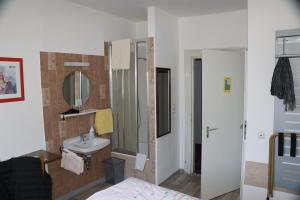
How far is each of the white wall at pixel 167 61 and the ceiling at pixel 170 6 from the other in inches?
6.3

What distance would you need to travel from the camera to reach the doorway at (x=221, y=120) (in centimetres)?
312

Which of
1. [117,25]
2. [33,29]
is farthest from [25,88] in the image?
[117,25]

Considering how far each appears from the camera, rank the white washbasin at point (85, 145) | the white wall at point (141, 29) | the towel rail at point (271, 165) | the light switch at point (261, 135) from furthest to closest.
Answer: the white wall at point (141, 29)
the white washbasin at point (85, 145)
the light switch at point (261, 135)
the towel rail at point (271, 165)

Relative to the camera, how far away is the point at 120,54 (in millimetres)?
3484

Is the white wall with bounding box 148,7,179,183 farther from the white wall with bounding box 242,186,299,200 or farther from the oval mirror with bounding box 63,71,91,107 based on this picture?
the white wall with bounding box 242,186,299,200

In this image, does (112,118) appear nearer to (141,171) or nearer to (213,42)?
(141,171)

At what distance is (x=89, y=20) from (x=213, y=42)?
189 cm

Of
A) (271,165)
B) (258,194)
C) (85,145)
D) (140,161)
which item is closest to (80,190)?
(85,145)

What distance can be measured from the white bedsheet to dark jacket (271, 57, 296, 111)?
3.99ft

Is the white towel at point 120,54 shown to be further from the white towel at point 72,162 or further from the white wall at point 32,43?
the white towel at point 72,162

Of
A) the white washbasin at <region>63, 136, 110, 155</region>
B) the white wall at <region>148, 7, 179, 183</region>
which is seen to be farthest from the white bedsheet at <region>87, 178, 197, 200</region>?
the white wall at <region>148, 7, 179, 183</region>

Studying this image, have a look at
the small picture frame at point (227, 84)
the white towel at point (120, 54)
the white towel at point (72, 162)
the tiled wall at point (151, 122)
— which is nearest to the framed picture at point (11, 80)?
the white towel at point (72, 162)

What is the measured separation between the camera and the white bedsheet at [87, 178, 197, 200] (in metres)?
1.99

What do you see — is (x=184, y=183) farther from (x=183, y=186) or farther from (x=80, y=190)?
(x=80, y=190)
